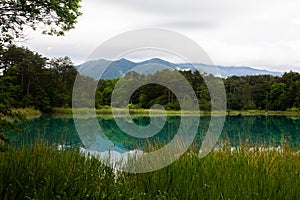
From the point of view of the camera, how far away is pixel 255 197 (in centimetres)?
294

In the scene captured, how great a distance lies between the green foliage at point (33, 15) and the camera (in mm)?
2919

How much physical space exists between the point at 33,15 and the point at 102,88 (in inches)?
123

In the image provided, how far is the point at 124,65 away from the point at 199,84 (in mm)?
8978

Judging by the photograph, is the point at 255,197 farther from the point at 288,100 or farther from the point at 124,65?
the point at 288,100

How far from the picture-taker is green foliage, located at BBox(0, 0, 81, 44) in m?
2.92

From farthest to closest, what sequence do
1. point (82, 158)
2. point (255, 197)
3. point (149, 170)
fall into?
1. point (82, 158)
2. point (149, 170)
3. point (255, 197)

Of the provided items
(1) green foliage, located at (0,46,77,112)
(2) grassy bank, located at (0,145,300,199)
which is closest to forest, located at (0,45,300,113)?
(1) green foliage, located at (0,46,77,112)

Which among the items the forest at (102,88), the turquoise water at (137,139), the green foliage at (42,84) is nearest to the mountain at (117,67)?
the forest at (102,88)

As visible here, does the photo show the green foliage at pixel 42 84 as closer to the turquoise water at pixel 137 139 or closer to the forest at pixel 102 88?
the forest at pixel 102 88

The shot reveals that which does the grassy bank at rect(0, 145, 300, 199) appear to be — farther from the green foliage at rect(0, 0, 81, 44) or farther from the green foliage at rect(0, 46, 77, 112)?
the green foliage at rect(0, 46, 77, 112)

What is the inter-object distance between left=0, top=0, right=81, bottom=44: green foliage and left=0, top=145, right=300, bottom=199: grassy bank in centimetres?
114

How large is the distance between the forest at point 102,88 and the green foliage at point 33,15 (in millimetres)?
181

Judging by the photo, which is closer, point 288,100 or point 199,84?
point 199,84

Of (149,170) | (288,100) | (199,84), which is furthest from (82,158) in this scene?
(288,100)
